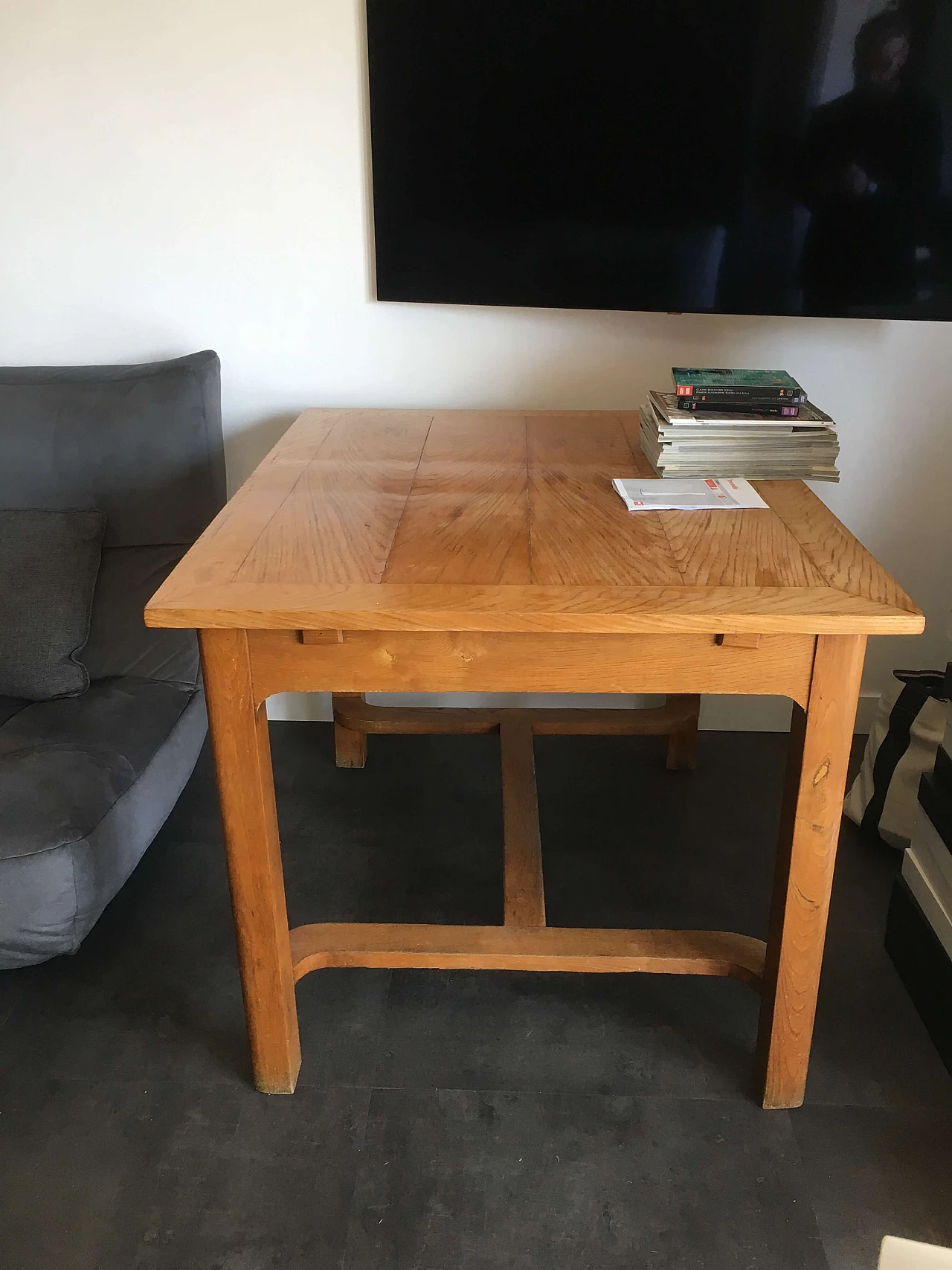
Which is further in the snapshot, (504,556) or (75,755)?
(75,755)

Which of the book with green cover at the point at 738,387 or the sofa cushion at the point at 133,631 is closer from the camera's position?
the book with green cover at the point at 738,387

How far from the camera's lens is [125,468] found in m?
1.78

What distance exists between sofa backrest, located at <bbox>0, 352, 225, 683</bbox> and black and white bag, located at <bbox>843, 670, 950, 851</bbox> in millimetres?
1306

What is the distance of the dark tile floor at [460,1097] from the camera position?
1.18 m

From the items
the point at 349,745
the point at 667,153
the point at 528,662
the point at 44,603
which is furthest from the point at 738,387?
the point at 44,603

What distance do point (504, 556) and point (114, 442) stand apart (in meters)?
0.96

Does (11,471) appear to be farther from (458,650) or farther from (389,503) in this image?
(458,650)

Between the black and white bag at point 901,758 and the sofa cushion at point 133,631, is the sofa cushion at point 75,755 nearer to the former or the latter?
the sofa cushion at point 133,631

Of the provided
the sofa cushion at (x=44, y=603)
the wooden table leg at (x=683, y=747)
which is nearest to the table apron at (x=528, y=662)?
the sofa cushion at (x=44, y=603)

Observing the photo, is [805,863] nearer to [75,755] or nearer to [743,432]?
[743,432]

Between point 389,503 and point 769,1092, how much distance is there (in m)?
0.97

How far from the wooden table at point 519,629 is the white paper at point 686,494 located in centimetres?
2

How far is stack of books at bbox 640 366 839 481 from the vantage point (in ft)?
4.68

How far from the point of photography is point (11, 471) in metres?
1.77
